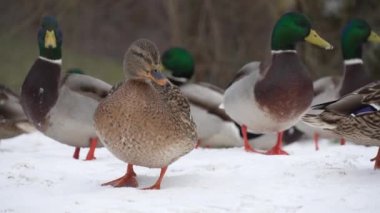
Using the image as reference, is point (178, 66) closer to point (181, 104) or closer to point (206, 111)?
point (206, 111)

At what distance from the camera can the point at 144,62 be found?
4750 mm

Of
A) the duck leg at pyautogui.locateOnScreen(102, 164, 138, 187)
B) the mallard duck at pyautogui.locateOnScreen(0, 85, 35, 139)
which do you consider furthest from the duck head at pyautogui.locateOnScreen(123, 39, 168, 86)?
the mallard duck at pyautogui.locateOnScreen(0, 85, 35, 139)

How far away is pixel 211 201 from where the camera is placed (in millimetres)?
4398

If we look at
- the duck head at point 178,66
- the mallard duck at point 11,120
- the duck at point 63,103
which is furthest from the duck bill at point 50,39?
the duck head at point 178,66

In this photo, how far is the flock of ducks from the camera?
475 cm

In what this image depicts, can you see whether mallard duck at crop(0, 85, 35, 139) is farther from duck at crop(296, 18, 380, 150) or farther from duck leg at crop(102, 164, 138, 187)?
duck leg at crop(102, 164, 138, 187)

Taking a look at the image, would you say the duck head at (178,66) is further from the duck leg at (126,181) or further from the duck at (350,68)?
the duck leg at (126,181)

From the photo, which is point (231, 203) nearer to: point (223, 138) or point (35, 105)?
point (35, 105)

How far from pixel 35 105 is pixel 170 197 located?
2621 millimetres

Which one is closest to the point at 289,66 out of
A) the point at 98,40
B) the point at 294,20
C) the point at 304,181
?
the point at 294,20

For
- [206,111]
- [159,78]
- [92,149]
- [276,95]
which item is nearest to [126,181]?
[159,78]

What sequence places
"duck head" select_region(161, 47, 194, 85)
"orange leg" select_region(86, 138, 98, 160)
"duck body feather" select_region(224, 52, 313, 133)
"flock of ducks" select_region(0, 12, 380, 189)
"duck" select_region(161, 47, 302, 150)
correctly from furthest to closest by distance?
"duck head" select_region(161, 47, 194, 85) < "duck" select_region(161, 47, 302, 150) < "duck body feather" select_region(224, 52, 313, 133) < "orange leg" select_region(86, 138, 98, 160) < "flock of ducks" select_region(0, 12, 380, 189)

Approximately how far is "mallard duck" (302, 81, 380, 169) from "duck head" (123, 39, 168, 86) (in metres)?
1.13

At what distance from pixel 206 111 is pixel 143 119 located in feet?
13.1
